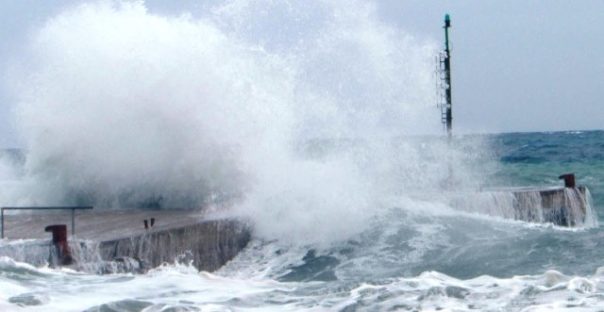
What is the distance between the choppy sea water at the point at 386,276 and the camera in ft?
24.7

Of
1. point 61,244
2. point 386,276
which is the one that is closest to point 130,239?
point 61,244

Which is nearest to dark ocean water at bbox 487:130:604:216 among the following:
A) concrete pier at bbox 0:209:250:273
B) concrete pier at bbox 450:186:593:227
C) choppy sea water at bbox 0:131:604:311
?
concrete pier at bbox 450:186:593:227

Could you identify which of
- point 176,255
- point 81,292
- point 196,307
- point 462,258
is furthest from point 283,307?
point 462,258

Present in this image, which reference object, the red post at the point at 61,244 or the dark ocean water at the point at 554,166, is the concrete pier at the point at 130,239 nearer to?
the red post at the point at 61,244

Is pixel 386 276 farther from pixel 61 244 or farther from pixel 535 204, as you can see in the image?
pixel 535 204

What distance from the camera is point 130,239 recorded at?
34.0 ft

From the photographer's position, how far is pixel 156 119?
A: 1636 centimetres

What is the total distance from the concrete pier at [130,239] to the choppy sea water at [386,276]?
0.24 metres

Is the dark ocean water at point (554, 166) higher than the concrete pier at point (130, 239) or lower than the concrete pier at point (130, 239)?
higher

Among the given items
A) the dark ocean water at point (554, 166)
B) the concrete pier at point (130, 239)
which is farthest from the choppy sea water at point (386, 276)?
the dark ocean water at point (554, 166)

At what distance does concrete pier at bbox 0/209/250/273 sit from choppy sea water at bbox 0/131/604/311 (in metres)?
0.24

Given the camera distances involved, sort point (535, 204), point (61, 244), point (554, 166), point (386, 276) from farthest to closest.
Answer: point (554, 166) → point (535, 204) → point (386, 276) → point (61, 244)

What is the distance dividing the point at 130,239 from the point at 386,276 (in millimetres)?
2829

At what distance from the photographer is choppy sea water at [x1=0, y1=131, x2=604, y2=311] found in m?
7.54
